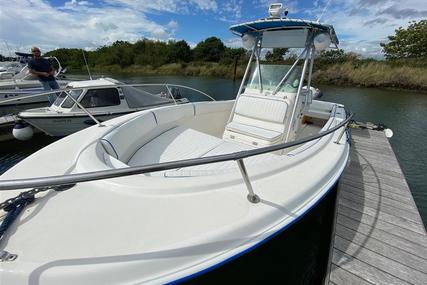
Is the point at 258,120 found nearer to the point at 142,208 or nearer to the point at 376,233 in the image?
the point at 376,233

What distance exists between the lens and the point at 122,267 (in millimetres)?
959

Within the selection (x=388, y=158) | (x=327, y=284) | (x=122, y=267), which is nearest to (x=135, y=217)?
(x=122, y=267)

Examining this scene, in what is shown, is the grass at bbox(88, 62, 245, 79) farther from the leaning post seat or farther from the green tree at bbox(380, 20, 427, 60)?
the leaning post seat

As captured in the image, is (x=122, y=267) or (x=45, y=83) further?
(x=45, y=83)

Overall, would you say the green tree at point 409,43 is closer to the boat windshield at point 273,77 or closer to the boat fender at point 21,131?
the boat windshield at point 273,77

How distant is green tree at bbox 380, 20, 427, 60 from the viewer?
22375mm

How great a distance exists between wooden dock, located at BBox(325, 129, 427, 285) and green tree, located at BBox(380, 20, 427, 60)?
1080 inches

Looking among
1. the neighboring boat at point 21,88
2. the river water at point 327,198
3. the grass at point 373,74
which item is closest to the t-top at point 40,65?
the neighboring boat at point 21,88

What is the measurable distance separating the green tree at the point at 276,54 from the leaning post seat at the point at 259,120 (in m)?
0.69

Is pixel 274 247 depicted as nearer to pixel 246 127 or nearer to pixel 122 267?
pixel 122 267

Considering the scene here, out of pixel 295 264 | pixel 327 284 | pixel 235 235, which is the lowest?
pixel 295 264

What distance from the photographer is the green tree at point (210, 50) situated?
3866 cm

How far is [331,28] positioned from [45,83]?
7267 millimetres

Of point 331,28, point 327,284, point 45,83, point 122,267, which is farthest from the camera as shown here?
point 45,83
